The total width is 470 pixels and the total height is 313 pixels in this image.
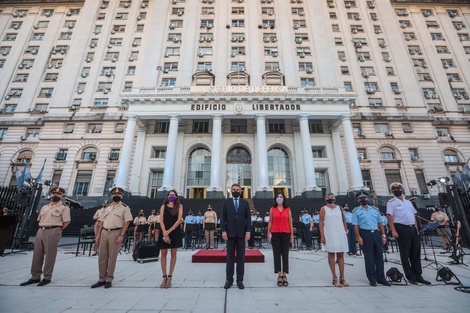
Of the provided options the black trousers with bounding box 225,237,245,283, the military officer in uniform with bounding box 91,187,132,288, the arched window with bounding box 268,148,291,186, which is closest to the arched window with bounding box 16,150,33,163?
the arched window with bounding box 268,148,291,186

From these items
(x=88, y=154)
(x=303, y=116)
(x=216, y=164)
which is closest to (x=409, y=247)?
(x=216, y=164)

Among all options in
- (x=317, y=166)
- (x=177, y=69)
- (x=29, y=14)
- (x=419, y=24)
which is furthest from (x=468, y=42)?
(x=29, y=14)

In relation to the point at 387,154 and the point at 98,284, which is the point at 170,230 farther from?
the point at 387,154

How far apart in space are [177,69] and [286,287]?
3018 cm

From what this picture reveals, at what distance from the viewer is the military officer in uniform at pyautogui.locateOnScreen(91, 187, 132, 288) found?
181 inches

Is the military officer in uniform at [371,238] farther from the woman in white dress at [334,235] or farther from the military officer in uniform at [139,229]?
the military officer in uniform at [139,229]

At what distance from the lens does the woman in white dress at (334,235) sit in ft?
15.6

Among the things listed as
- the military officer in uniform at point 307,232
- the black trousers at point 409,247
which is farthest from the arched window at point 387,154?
the black trousers at point 409,247

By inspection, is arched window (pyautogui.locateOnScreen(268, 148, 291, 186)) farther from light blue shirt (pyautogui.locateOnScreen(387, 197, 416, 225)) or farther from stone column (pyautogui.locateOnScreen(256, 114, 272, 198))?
light blue shirt (pyautogui.locateOnScreen(387, 197, 416, 225))

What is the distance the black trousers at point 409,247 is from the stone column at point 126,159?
21182mm

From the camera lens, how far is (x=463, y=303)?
11.4 feet

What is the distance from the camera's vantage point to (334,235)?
4.92 meters

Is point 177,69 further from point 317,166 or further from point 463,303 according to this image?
point 463,303

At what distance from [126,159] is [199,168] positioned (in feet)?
24.9
